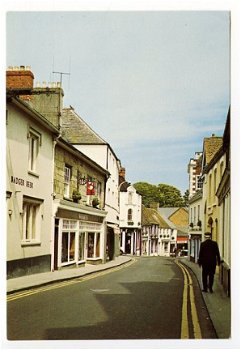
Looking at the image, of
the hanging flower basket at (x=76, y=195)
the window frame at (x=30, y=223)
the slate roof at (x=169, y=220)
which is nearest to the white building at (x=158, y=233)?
the slate roof at (x=169, y=220)

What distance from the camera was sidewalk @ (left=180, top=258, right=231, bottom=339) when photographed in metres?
6.08

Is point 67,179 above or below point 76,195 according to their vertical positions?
above

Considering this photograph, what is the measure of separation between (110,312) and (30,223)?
1.64 m

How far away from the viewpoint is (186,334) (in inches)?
240

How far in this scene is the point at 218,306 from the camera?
23.0ft

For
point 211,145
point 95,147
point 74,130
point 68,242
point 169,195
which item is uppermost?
point 74,130

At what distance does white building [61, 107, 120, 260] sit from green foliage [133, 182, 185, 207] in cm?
51

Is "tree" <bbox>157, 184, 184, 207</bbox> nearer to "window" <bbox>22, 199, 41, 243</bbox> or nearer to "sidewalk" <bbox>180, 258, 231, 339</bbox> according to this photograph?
"sidewalk" <bbox>180, 258, 231, 339</bbox>

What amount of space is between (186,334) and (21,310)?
2.02 metres

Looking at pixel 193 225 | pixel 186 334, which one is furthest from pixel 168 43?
pixel 186 334

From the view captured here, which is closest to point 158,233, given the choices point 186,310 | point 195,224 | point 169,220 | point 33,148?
point 169,220

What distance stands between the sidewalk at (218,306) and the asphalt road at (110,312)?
0.33 ft

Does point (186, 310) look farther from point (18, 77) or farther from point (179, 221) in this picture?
point (18, 77)

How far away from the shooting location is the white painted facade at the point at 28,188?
6.59 metres
